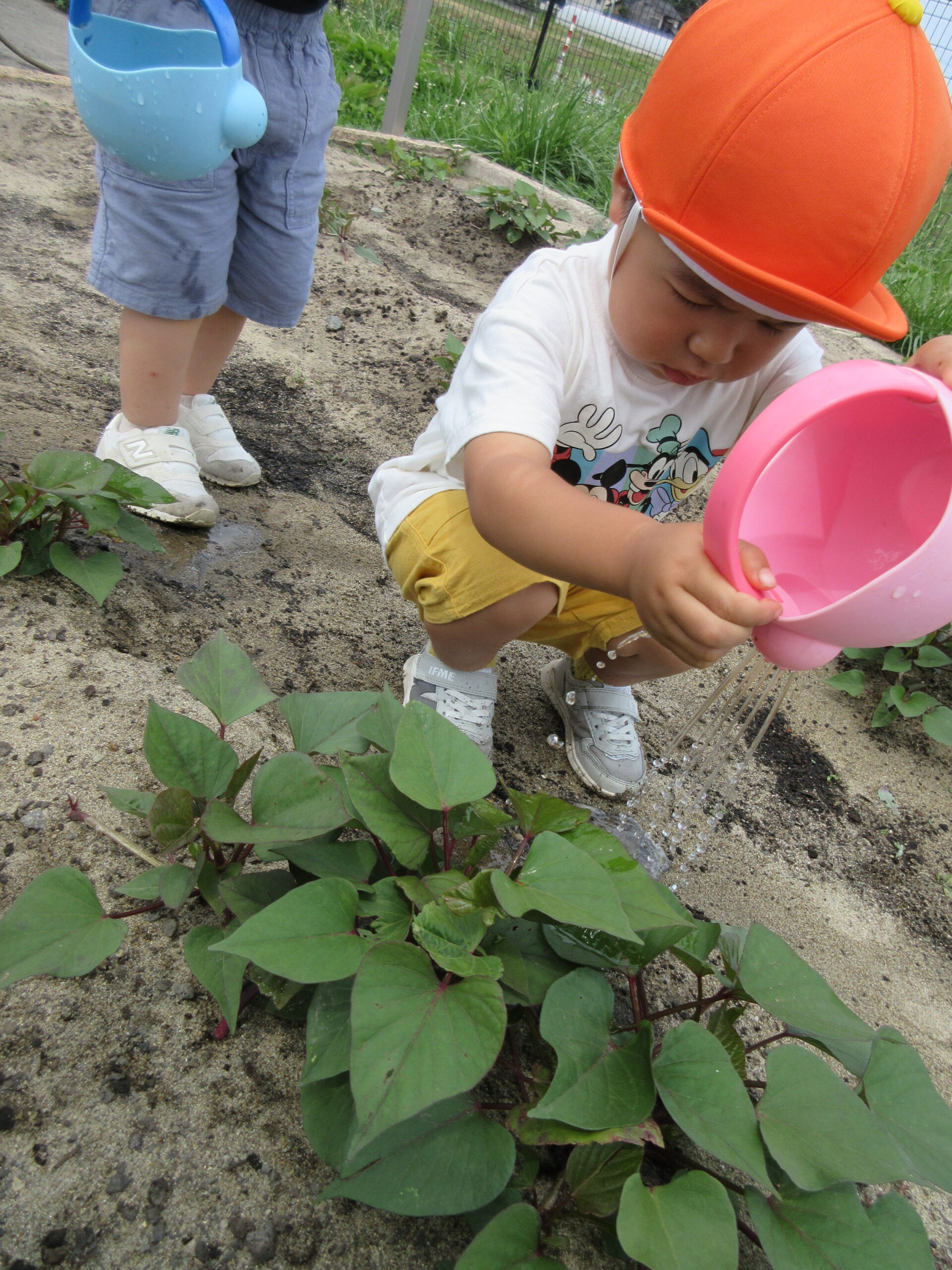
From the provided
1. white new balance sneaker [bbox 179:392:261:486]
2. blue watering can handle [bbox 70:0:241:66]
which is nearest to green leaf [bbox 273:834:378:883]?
blue watering can handle [bbox 70:0:241:66]

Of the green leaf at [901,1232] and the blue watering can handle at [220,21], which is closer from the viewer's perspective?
the green leaf at [901,1232]

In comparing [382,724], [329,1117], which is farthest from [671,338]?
[329,1117]

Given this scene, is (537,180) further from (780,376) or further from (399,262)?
(780,376)

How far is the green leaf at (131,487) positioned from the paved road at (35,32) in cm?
341

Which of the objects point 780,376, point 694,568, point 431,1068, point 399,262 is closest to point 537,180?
point 399,262

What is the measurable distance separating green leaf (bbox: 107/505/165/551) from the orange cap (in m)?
0.87

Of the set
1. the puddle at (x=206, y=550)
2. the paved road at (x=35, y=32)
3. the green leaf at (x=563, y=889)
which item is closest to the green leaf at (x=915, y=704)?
the green leaf at (x=563, y=889)

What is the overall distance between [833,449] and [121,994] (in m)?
0.98

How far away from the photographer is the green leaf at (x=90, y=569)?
4.07 feet

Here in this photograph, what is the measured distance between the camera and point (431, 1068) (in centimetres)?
67

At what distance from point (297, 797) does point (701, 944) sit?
1.50ft

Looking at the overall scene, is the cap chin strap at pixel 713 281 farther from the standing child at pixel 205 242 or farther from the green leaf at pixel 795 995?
the standing child at pixel 205 242

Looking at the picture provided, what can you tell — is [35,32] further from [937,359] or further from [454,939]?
[454,939]

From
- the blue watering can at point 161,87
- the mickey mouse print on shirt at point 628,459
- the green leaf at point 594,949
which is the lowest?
the green leaf at point 594,949
